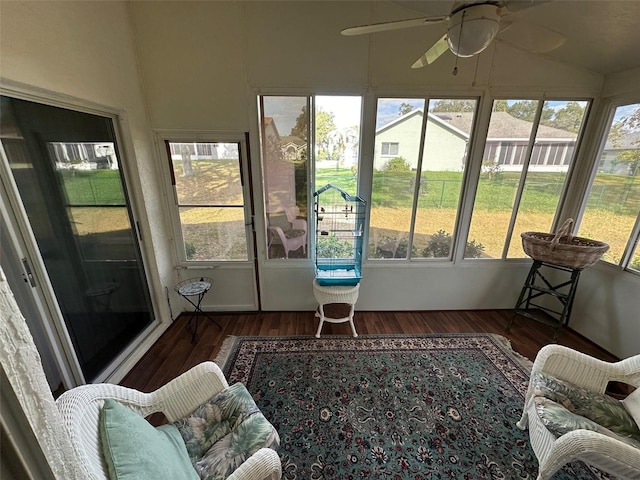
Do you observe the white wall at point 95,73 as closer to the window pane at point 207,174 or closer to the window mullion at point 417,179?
the window pane at point 207,174

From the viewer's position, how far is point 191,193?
9.12 ft

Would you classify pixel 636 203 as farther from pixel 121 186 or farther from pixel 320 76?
pixel 121 186

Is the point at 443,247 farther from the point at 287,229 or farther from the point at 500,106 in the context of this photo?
the point at 287,229

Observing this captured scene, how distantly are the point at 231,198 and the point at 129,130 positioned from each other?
40.2 inches

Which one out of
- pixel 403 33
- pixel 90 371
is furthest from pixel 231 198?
pixel 403 33

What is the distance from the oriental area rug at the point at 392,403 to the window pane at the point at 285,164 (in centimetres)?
109

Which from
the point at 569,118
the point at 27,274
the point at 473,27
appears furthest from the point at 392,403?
the point at 569,118

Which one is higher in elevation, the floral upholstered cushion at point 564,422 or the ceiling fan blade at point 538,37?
the ceiling fan blade at point 538,37

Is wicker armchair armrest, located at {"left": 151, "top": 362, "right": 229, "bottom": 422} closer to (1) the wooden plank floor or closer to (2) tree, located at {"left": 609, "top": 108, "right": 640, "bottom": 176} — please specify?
(1) the wooden plank floor

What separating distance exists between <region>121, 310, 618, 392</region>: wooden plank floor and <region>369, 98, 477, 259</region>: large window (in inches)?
28.7

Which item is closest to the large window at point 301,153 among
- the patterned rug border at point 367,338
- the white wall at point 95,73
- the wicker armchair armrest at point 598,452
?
the patterned rug border at point 367,338

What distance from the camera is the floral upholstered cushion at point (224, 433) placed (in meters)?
1.19

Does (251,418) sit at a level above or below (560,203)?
below

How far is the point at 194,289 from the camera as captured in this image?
2.60m
